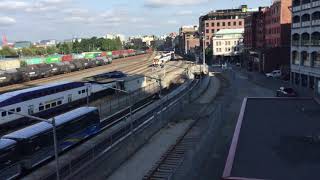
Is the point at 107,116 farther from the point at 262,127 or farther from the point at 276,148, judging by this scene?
the point at 276,148

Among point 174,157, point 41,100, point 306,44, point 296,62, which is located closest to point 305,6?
point 306,44

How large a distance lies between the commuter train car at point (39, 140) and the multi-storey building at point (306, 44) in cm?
4191

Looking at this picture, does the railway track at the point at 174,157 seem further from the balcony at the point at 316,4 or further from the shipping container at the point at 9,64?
the shipping container at the point at 9,64

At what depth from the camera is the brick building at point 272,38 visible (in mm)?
94625

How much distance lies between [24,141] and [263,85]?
6069cm

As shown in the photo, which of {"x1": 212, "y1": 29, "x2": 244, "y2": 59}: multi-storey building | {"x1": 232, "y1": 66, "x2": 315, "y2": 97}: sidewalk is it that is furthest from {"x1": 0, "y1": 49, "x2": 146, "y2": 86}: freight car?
{"x1": 232, "y1": 66, "x2": 315, "y2": 97}: sidewalk

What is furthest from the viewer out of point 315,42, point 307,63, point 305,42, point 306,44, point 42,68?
point 42,68

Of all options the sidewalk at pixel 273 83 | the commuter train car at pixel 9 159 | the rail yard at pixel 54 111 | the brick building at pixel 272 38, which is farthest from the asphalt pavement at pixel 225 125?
the commuter train car at pixel 9 159

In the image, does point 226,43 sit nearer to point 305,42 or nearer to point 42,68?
point 42,68

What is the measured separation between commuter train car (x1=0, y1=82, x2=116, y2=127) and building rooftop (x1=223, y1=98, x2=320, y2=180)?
15.2m

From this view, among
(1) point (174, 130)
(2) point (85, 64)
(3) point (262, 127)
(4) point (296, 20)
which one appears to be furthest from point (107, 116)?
(2) point (85, 64)

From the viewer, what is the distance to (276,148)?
76.8ft

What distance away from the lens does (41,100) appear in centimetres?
4884

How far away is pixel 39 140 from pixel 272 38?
272 feet
